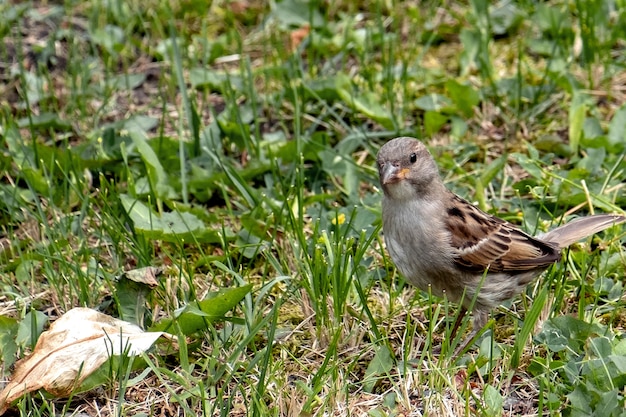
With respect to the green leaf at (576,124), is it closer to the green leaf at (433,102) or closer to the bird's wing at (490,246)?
the green leaf at (433,102)

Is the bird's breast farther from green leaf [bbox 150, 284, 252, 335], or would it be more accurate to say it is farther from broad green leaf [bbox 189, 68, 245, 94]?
broad green leaf [bbox 189, 68, 245, 94]

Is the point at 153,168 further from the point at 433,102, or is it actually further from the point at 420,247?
the point at 433,102

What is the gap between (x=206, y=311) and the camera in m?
4.04

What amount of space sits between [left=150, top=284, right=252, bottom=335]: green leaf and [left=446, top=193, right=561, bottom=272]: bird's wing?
0.93 m

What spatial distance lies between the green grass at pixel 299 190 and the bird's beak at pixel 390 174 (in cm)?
32

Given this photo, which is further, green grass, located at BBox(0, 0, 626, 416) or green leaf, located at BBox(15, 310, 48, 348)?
green leaf, located at BBox(15, 310, 48, 348)

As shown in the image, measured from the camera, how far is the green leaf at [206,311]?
3.99 metres

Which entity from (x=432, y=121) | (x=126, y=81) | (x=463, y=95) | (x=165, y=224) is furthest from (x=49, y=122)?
(x=463, y=95)

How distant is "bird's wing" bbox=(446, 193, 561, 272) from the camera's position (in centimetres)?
423

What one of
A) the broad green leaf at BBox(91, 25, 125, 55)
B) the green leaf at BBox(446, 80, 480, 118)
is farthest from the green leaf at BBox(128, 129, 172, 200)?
the green leaf at BBox(446, 80, 480, 118)

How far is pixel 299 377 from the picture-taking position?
3.97 m

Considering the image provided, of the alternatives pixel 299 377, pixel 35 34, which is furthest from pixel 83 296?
pixel 35 34

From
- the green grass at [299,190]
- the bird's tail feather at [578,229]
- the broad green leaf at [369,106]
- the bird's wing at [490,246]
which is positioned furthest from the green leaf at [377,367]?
the broad green leaf at [369,106]

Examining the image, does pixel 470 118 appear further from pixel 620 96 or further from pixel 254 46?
pixel 254 46
